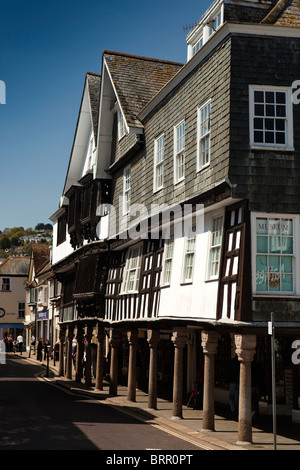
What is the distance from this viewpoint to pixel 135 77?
25.6 meters

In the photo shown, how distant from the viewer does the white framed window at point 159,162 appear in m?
20.8

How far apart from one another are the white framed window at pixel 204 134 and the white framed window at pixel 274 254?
2655 millimetres

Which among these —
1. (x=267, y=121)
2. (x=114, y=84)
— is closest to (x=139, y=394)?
(x=114, y=84)

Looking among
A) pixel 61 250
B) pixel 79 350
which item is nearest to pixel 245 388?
pixel 79 350

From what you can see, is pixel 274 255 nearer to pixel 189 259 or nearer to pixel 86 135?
pixel 189 259

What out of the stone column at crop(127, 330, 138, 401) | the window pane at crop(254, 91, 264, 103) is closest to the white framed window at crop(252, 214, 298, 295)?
the window pane at crop(254, 91, 264, 103)

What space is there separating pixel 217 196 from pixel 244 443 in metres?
5.69

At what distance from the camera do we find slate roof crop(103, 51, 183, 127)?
963 inches

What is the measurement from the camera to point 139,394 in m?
26.6

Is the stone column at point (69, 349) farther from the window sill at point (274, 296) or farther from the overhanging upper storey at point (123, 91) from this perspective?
the window sill at point (274, 296)

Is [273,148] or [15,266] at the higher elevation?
[15,266]

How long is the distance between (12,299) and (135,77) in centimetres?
5720

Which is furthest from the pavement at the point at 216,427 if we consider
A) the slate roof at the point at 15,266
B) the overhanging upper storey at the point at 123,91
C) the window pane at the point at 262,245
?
the slate roof at the point at 15,266
